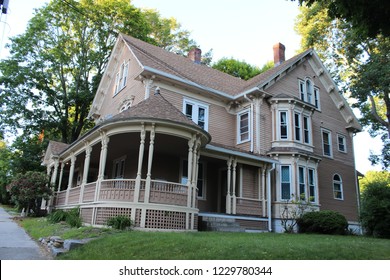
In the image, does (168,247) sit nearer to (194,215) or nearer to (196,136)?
(194,215)

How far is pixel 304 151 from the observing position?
17891 mm

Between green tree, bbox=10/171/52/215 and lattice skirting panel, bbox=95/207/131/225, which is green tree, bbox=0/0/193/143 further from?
lattice skirting panel, bbox=95/207/131/225

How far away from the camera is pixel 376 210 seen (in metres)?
14.6

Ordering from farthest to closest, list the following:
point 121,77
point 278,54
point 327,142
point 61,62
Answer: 1. point 61,62
2. point 278,54
3. point 327,142
4. point 121,77

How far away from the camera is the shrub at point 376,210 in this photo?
14.4m

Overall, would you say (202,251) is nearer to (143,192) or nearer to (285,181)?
(143,192)

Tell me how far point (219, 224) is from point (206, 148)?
3.25 meters

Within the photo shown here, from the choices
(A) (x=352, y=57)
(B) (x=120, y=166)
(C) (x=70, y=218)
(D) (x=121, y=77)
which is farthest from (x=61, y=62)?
(A) (x=352, y=57)

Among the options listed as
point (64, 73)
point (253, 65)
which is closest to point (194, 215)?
point (64, 73)

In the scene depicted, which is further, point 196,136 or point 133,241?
point 196,136

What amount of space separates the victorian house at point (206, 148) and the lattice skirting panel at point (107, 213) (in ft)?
0.16

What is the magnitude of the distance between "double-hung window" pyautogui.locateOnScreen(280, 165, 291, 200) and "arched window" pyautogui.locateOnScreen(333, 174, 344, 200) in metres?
4.99

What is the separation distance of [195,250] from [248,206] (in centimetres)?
947

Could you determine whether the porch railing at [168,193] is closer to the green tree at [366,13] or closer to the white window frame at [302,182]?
the green tree at [366,13]
